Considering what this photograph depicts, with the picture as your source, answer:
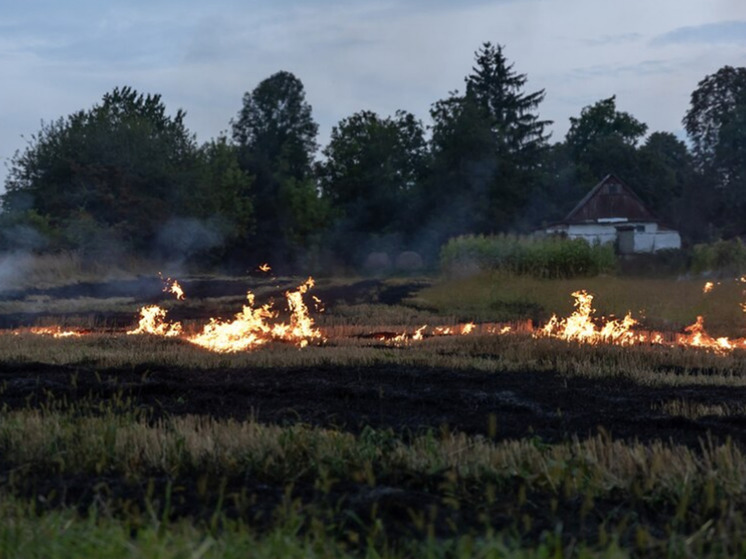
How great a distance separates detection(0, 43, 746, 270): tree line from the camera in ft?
169

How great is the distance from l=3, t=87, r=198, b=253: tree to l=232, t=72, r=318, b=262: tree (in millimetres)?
9234

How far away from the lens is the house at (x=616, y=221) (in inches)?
2741

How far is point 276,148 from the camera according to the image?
8394cm

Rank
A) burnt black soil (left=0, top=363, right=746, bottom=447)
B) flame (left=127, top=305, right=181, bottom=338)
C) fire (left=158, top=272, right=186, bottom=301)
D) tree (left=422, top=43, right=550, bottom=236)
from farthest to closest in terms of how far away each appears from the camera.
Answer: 1. tree (left=422, top=43, right=550, bottom=236)
2. fire (left=158, top=272, right=186, bottom=301)
3. flame (left=127, top=305, right=181, bottom=338)
4. burnt black soil (left=0, top=363, right=746, bottom=447)

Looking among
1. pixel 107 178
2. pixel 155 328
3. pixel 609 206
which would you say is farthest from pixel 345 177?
pixel 155 328

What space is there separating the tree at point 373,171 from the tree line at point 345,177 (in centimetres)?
12

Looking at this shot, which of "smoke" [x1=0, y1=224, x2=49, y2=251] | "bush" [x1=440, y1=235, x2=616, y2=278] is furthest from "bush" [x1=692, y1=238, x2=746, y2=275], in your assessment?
"smoke" [x1=0, y1=224, x2=49, y2=251]

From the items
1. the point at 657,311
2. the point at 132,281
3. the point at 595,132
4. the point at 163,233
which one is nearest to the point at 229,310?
the point at 657,311

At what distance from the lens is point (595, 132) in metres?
99.2

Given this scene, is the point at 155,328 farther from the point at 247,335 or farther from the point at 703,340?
the point at 703,340

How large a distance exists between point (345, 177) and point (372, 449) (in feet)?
225

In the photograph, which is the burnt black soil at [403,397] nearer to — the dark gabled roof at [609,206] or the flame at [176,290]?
the flame at [176,290]

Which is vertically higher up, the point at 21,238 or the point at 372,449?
the point at 21,238

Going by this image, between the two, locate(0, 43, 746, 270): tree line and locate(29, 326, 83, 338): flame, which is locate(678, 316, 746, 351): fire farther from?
locate(0, 43, 746, 270): tree line
